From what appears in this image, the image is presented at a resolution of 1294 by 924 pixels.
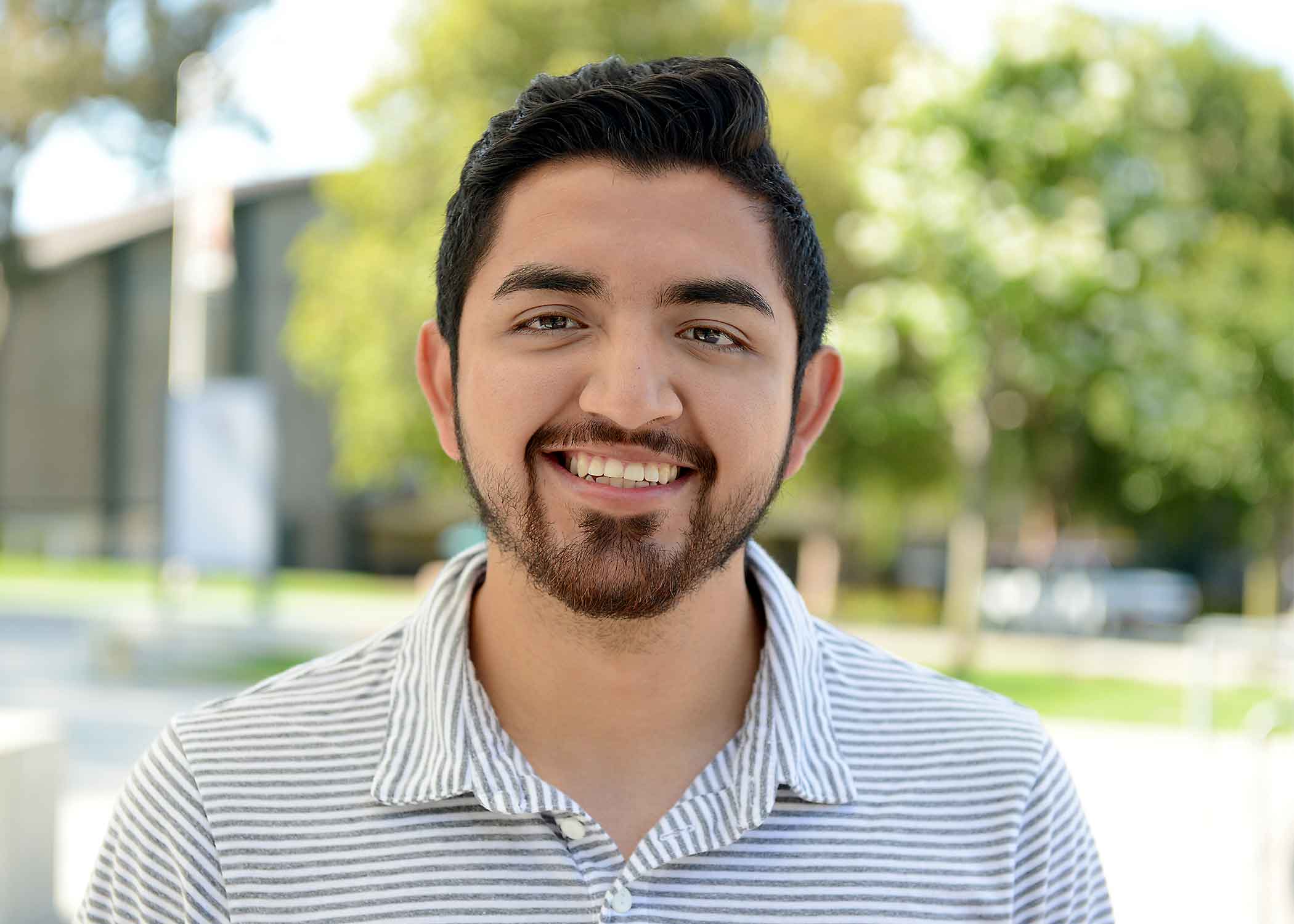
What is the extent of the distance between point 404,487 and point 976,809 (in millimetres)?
26577

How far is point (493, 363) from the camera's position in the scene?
6.04 feet

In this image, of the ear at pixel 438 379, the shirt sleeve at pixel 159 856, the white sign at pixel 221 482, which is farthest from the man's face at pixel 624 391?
the white sign at pixel 221 482

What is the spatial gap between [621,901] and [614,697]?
1.00ft

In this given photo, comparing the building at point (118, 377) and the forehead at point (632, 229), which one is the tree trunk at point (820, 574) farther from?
the forehead at point (632, 229)

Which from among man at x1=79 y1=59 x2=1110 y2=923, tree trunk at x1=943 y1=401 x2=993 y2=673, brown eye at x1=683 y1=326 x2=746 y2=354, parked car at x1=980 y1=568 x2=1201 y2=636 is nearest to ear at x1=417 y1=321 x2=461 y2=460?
man at x1=79 y1=59 x2=1110 y2=923

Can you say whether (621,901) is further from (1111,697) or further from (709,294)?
(1111,697)

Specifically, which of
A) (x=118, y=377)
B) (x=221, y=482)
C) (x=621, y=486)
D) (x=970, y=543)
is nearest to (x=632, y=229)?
(x=621, y=486)

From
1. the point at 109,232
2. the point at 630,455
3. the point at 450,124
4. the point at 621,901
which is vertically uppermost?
the point at 109,232

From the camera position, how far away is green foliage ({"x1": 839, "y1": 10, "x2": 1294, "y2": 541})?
13.3 metres

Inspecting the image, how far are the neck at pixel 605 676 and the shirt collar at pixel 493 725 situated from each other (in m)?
0.05

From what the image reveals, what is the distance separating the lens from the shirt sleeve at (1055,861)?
6.11ft

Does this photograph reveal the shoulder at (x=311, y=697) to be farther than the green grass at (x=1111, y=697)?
No

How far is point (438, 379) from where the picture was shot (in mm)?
2078

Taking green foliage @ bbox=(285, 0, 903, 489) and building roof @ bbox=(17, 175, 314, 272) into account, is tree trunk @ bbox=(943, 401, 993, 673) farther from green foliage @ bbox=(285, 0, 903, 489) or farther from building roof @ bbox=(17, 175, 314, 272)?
building roof @ bbox=(17, 175, 314, 272)
